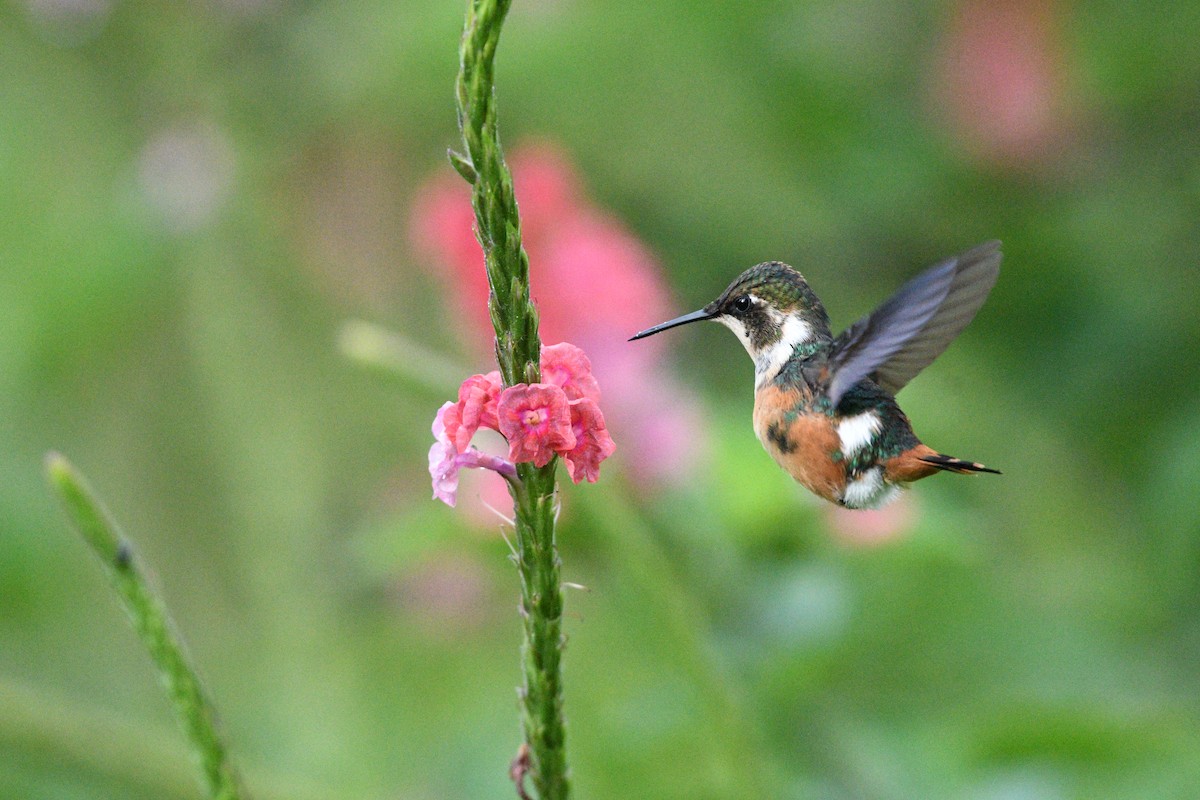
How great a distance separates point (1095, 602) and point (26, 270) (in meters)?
2.21

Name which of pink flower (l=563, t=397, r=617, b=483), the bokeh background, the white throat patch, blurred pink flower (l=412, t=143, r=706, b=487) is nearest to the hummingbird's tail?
the white throat patch

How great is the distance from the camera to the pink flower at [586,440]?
0.74m

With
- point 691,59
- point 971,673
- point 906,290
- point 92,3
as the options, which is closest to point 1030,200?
point 691,59

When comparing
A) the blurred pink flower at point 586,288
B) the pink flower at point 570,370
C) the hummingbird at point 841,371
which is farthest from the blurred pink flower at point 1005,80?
the pink flower at point 570,370

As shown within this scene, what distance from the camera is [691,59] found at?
7.57ft

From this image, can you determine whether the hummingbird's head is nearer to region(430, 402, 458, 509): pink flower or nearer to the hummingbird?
the hummingbird

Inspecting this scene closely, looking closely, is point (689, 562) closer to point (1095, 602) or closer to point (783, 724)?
point (783, 724)

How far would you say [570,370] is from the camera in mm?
754

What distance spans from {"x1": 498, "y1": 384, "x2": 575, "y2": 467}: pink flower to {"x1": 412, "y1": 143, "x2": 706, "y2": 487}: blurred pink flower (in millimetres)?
Answer: 1121

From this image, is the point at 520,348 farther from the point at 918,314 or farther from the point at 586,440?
the point at 918,314

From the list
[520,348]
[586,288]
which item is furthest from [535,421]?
[586,288]

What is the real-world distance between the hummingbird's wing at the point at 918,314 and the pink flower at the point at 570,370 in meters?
0.22

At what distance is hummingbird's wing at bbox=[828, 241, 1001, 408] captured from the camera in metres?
0.86

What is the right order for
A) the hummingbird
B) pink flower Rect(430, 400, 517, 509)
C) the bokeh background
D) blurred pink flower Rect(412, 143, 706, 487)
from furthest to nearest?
blurred pink flower Rect(412, 143, 706, 487) < the bokeh background < the hummingbird < pink flower Rect(430, 400, 517, 509)
